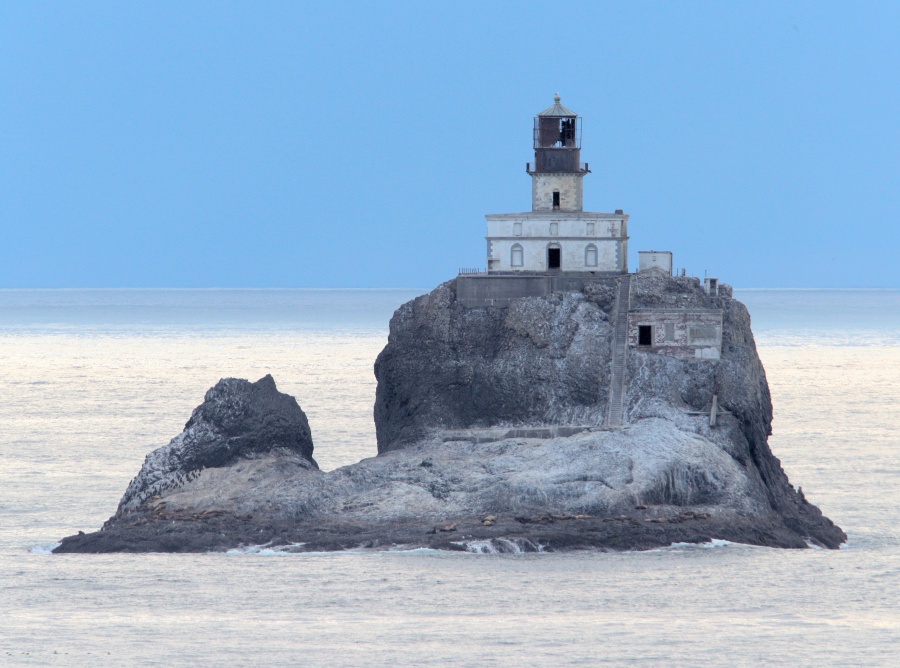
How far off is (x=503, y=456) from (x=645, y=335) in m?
9.57

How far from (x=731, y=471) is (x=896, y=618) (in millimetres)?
12481

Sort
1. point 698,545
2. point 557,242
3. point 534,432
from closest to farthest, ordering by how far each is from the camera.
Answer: point 698,545
point 534,432
point 557,242

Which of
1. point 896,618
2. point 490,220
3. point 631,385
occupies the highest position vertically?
point 490,220

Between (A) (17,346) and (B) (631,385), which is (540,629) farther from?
(A) (17,346)

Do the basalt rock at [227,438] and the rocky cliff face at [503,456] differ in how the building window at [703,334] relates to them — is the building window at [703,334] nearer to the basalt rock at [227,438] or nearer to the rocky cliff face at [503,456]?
the rocky cliff face at [503,456]

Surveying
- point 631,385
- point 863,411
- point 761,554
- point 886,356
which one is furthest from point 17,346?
point 761,554

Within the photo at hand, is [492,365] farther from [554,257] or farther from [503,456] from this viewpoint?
[554,257]

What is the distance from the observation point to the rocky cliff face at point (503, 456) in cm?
4953

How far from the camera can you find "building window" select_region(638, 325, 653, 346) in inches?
2387

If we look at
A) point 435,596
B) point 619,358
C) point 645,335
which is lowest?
point 435,596

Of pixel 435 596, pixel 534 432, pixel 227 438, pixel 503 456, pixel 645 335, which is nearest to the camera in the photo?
pixel 435 596

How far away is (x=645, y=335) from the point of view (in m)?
60.8

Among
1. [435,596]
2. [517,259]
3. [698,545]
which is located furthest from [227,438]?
[517,259]

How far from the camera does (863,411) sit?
90.3 meters
